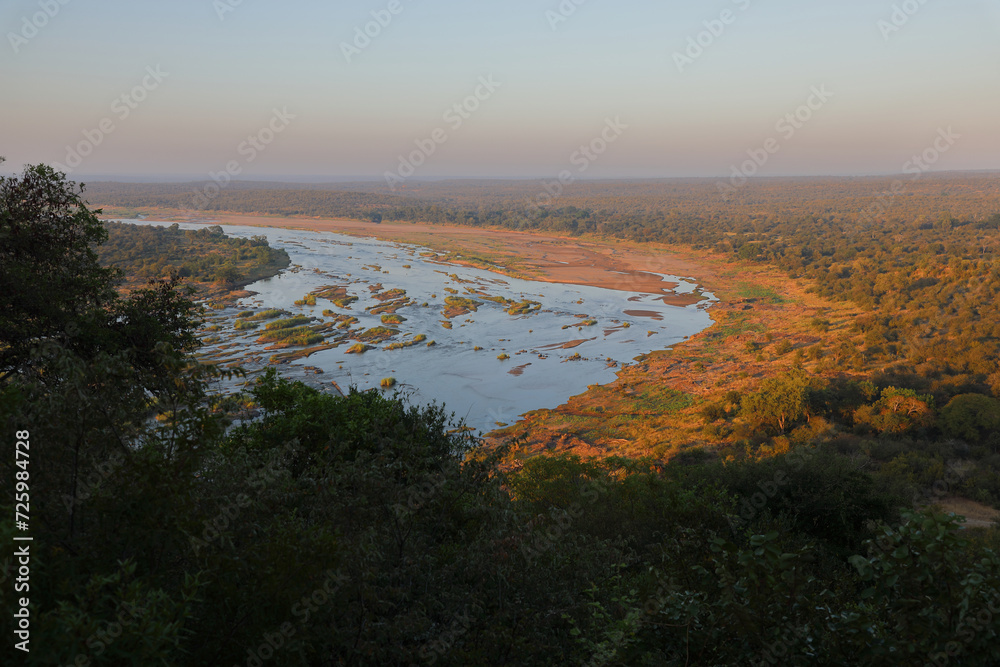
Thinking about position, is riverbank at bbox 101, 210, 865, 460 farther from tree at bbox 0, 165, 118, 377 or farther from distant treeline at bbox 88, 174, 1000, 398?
tree at bbox 0, 165, 118, 377

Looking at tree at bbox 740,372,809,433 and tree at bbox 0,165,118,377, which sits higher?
tree at bbox 0,165,118,377

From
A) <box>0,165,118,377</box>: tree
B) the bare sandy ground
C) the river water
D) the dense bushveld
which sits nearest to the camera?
the dense bushveld

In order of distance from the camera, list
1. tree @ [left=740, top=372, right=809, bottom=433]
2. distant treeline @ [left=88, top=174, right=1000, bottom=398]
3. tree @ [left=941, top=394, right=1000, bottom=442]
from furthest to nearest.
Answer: distant treeline @ [left=88, top=174, right=1000, bottom=398] < tree @ [left=740, top=372, right=809, bottom=433] < tree @ [left=941, top=394, right=1000, bottom=442]

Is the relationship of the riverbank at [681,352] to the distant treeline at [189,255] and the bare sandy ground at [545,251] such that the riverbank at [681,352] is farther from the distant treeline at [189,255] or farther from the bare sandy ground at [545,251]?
the distant treeline at [189,255]

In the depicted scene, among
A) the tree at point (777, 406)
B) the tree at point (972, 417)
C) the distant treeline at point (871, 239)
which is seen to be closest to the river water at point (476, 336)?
the tree at point (777, 406)

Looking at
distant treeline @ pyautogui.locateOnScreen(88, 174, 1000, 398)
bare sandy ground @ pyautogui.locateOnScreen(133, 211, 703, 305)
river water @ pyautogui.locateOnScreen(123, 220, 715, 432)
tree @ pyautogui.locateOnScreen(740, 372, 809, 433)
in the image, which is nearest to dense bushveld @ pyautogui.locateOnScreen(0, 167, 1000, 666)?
river water @ pyautogui.locateOnScreen(123, 220, 715, 432)

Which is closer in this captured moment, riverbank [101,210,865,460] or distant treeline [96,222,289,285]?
riverbank [101,210,865,460]
